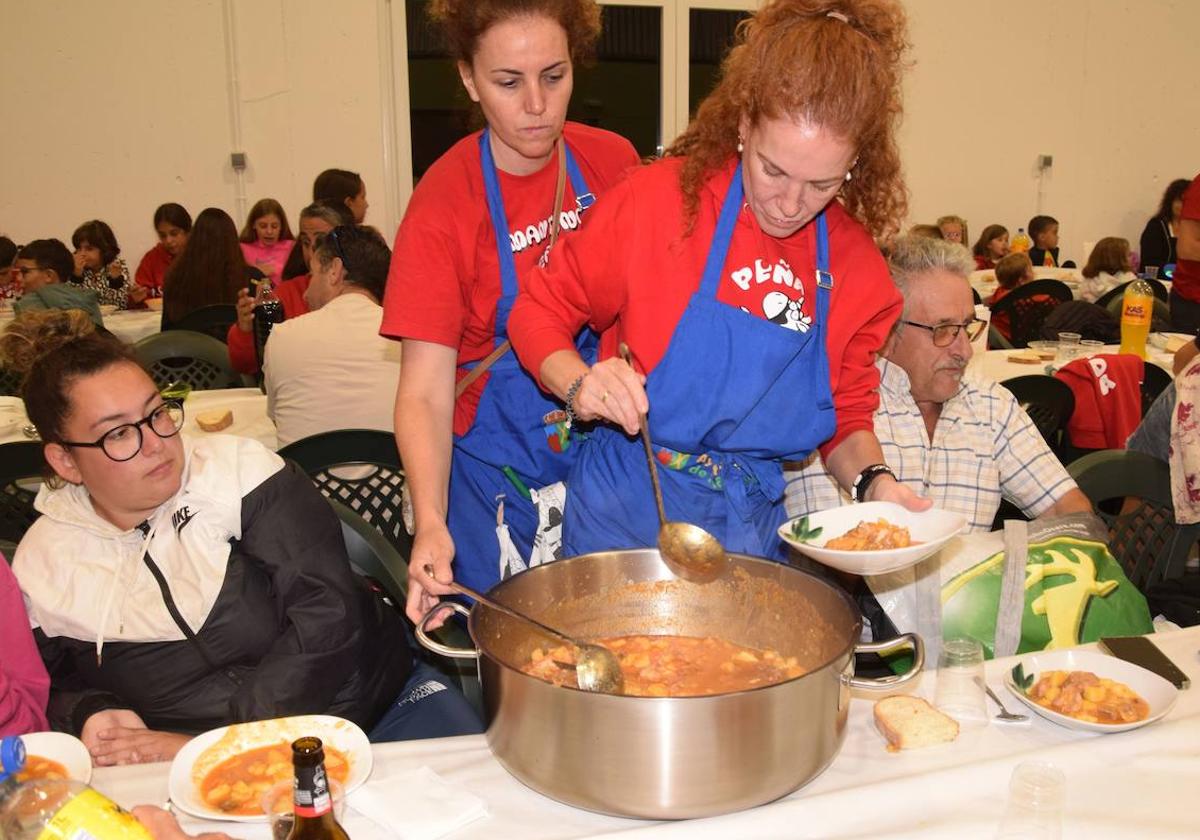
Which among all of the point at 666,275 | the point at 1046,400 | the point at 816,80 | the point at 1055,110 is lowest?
the point at 1046,400

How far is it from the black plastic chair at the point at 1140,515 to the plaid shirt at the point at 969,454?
112 millimetres

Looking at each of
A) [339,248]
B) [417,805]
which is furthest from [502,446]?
[339,248]

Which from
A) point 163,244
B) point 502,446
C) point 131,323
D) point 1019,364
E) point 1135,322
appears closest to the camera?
point 502,446

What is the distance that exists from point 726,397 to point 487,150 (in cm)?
74

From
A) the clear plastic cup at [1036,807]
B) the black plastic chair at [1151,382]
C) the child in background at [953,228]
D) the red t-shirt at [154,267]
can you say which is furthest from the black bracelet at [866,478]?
the child in background at [953,228]

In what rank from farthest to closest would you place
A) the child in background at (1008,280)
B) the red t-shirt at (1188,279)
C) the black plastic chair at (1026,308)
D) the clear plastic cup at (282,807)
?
1. the child in background at (1008,280)
2. the black plastic chair at (1026,308)
3. the red t-shirt at (1188,279)
4. the clear plastic cup at (282,807)

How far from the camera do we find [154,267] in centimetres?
820

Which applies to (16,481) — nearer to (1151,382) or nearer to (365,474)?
(365,474)

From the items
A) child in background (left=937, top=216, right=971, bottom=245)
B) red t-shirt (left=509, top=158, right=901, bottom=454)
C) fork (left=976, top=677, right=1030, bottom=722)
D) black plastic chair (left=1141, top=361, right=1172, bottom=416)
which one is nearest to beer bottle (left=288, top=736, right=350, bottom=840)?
red t-shirt (left=509, top=158, right=901, bottom=454)

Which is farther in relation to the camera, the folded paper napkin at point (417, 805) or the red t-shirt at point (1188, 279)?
the red t-shirt at point (1188, 279)

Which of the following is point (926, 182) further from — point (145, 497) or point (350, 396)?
point (145, 497)

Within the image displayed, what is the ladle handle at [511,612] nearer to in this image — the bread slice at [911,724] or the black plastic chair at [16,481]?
the bread slice at [911,724]

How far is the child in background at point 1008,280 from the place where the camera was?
21.4 ft

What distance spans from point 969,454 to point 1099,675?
1046mm
